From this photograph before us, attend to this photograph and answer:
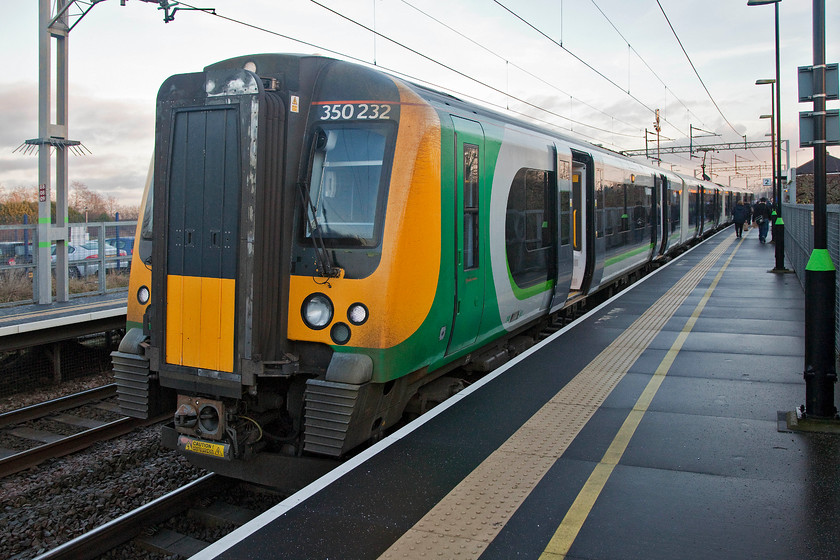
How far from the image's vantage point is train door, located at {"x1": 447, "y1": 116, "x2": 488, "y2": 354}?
19.7ft

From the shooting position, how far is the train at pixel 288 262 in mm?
4977

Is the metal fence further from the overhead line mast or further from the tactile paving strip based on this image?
the overhead line mast

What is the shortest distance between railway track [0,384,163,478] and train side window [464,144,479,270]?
4179 millimetres

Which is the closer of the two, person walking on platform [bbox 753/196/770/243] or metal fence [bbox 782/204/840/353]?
metal fence [bbox 782/204/840/353]

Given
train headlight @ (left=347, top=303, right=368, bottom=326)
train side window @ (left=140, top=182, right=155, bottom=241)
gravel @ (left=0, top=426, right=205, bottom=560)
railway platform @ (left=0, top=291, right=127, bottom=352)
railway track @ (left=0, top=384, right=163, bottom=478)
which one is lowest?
gravel @ (left=0, top=426, right=205, bottom=560)

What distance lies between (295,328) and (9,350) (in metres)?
5.82

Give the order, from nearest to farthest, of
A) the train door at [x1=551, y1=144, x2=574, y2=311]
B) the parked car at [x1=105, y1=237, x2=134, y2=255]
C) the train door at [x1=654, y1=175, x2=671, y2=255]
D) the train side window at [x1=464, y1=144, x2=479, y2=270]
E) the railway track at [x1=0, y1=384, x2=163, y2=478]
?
1. the train side window at [x1=464, y1=144, x2=479, y2=270]
2. the railway track at [x1=0, y1=384, x2=163, y2=478]
3. the train door at [x1=551, y1=144, x2=574, y2=311]
4. the parked car at [x1=105, y1=237, x2=134, y2=255]
5. the train door at [x1=654, y1=175, x2=671, y2=255]

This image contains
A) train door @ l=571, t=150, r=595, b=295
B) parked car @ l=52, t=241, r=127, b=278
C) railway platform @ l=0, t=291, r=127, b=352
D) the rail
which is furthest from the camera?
parked car @ l=52, t=241, r=127, b=278

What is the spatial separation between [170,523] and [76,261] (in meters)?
9.75

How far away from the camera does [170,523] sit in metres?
5.32

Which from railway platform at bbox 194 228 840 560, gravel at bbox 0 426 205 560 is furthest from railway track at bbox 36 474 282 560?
railway platform at bbox 194 228 840 560

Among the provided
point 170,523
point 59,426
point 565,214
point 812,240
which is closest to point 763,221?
point 812,240

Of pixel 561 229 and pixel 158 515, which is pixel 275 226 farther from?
pixel 561 229

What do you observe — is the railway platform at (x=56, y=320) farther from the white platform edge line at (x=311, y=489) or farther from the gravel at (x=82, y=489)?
the white platform edge line at (x=311, y=489)
